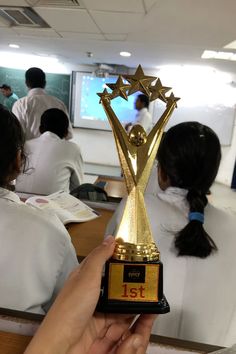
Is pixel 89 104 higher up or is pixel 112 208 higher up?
pixel 89 104

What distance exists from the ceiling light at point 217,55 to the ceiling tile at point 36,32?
176 centimetres

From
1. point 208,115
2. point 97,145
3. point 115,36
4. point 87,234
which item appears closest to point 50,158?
point 87,234

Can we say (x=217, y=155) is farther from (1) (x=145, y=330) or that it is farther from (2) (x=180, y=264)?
(1) (x=145, y=330)

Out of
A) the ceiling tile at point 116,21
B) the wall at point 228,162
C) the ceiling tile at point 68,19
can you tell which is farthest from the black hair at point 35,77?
the wall at point 228,162

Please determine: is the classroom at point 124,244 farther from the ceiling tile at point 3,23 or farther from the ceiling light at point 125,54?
the ceiling light at point 125,54

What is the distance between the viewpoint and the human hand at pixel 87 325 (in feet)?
1.56

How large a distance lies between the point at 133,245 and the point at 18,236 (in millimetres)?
336

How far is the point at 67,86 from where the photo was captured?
221 inches

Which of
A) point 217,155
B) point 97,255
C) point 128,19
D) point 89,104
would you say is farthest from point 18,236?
point 89,104

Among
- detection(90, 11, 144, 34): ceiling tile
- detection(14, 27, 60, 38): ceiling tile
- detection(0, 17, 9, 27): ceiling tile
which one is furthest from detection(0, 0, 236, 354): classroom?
detection(0, 17, 9, 27): ceiling tile

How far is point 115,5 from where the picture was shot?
223 centimetres

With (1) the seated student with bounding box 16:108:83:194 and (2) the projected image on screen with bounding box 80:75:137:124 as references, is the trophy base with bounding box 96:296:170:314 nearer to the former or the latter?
(1) the seated student with bounding box 16:108:83:194

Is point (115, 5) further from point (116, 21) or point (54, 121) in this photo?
point (54, 121)

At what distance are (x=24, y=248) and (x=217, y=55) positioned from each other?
3772mm
